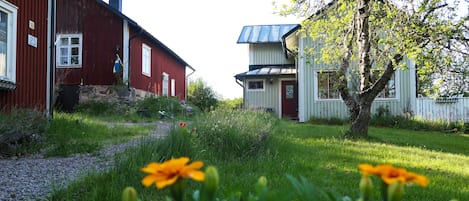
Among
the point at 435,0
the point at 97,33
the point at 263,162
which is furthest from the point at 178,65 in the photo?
the point at 263,162

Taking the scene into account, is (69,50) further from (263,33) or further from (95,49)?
(263,33)

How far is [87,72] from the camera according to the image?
15.6 metres

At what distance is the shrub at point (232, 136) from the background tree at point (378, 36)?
3459mm

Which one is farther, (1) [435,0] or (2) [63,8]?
(2) [63,8]

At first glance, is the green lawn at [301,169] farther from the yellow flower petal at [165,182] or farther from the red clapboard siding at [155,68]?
the red clapboard siding at [155,68]

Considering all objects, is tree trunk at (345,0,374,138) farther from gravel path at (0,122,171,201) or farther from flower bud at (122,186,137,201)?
flower bud at (122,186,137,201)

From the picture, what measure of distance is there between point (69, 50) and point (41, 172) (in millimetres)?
12564

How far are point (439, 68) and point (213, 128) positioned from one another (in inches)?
202

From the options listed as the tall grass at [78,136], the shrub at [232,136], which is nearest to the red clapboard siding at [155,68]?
the tall grass at [78,136]

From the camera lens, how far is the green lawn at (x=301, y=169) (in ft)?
11.9

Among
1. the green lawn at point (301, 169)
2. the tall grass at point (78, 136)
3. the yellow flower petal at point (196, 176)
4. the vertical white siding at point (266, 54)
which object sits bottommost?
the green lawn at point (301, 169)

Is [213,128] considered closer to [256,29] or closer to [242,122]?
[242,122]

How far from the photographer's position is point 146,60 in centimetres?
1789

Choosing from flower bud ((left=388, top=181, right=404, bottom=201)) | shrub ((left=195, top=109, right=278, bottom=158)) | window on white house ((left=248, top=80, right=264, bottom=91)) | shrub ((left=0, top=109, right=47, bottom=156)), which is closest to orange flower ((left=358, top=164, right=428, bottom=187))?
flower bud ((left=388, top=181, right=404, bottom=201))
